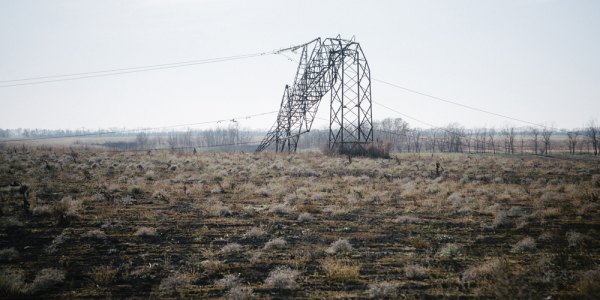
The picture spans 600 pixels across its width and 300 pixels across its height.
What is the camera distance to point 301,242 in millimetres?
8547

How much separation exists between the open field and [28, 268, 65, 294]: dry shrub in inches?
0.8

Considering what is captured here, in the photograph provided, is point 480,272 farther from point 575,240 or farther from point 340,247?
point 575,240

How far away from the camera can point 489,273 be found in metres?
6.15

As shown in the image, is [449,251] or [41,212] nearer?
[449,251]

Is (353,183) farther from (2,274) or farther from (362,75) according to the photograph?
(362,75)

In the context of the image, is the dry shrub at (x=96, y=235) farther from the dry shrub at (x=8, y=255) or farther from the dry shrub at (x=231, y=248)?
the dry shrub at (x=231, y=248)

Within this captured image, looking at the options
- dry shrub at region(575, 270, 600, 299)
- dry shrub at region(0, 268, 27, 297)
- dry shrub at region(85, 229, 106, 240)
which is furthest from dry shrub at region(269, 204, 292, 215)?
dry shrub at region(575, 270, 600, 299)

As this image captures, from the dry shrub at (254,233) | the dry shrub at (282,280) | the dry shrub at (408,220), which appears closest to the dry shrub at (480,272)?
the dry shrub at (282,280)

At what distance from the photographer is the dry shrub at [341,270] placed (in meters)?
6.25

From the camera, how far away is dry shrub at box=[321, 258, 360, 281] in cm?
625

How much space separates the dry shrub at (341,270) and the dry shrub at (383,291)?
563 mm

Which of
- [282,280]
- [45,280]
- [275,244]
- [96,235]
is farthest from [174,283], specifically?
[96,235]

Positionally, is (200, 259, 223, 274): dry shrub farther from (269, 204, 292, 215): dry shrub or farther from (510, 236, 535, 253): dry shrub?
(510, 236, 535, 253): dry shrub

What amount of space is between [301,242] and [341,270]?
90.5 inches
